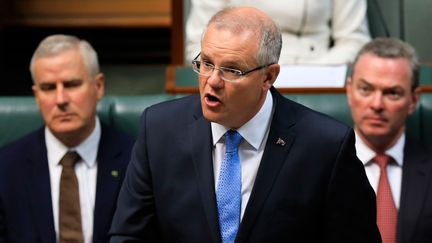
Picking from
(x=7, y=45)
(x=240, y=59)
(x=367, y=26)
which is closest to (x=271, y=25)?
(x=240, y=59)

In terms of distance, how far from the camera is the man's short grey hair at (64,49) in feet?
6.97

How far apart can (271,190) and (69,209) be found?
2.22ft

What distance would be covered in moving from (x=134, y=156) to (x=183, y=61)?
137 cm

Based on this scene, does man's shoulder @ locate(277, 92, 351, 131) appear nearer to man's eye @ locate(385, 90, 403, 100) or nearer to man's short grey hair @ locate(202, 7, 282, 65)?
man's short grey hair @ locate(202, 7, 282, 65)

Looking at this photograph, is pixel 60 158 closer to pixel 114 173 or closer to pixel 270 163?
pixel 114 173

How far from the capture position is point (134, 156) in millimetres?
1560

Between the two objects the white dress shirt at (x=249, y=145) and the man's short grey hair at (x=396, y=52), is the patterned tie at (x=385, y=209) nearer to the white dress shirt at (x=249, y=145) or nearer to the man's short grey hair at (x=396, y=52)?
the man's short grey hair at (x=396, y=52)

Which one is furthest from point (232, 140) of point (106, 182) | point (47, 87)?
point (47, 87)

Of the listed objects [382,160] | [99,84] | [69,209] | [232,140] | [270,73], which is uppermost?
[270,73]

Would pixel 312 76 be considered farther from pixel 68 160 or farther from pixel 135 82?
pixel 135 82

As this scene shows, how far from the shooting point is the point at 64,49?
6.98ft

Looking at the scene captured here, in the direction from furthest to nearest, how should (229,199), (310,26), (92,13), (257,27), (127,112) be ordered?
(92,13)
(310,26)
(127,112)
(229,199)
(257,27)

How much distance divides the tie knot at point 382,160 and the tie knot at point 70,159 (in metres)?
0.69

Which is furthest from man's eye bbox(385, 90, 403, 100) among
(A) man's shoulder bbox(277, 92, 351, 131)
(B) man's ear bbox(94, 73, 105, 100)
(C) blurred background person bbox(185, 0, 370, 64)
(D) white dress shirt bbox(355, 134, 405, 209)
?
(B) man's ear bbox(94, 73, 105, 100)
